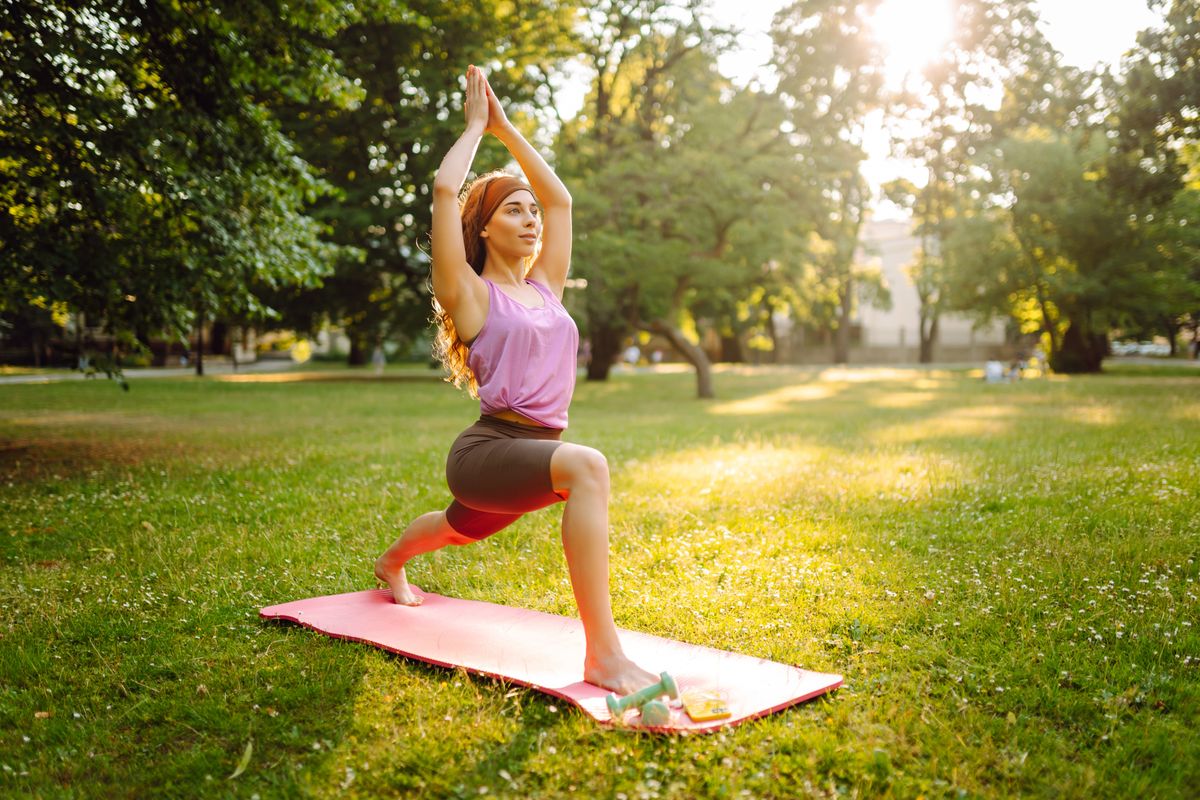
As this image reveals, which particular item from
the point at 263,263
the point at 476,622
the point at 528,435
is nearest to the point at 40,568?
the point at 476,622

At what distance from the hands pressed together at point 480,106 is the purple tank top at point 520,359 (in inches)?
29.1

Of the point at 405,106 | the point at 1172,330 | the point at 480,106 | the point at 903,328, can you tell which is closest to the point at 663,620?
the point at 480,106

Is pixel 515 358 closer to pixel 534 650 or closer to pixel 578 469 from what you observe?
pixel 578 469

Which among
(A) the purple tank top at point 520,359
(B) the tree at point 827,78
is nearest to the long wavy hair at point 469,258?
(A) the purple tank top at point 520,359

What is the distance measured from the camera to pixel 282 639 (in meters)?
4.35

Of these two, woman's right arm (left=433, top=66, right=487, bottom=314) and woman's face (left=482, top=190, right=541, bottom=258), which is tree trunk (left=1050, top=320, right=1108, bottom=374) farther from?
woman's right arm (left=433, top=66, right=487, bottom=314)

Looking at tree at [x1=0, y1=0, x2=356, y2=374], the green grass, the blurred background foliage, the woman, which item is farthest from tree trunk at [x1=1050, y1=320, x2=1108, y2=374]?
the woman

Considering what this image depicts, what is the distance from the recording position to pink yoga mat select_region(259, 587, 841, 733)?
351 centimetres

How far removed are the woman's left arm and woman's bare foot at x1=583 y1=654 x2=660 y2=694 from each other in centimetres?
169

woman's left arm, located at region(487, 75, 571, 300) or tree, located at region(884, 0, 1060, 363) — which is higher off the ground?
tree, located at region(884, 0, 1060, 363)

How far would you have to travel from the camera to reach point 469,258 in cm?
414

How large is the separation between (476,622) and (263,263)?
734 centimetres

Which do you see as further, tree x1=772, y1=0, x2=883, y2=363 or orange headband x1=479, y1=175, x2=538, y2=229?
tree x1=772, y1=0, x2=883, y2=363

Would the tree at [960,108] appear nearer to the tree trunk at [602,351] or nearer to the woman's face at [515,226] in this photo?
the tree trunk at [602,351]
